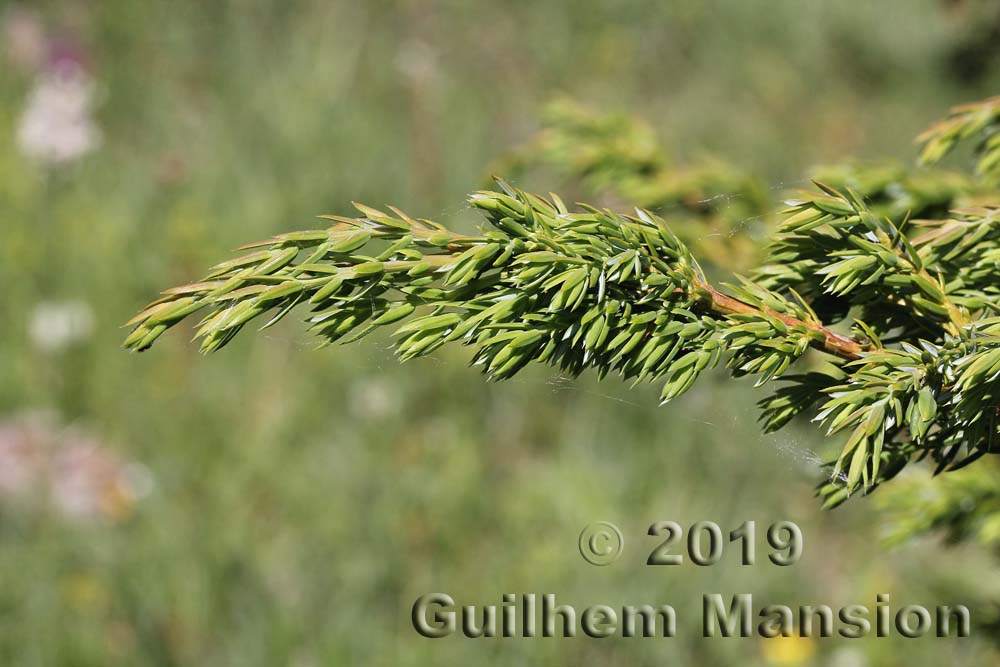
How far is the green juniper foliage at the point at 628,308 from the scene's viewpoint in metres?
0.90

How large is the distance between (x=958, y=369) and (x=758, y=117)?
593 cm

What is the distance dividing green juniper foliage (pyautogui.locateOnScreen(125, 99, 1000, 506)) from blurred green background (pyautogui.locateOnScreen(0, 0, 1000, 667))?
74 centimetres

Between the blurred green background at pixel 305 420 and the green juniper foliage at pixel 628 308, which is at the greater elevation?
the blurred green background at pixel 305 420

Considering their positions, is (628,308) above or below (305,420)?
below

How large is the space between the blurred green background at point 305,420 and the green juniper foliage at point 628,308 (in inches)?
29.0

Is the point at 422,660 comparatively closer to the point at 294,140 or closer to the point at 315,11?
the point at 294,140

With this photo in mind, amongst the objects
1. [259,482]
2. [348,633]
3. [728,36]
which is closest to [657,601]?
[348,633]

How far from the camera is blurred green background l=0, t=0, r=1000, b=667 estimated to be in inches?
121

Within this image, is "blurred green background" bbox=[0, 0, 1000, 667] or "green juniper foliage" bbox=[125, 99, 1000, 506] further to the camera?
"blurred green background" bbox=[0, 0, 1000, 667]

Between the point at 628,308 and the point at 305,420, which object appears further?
the point at 305,420

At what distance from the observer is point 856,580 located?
11.2 ft

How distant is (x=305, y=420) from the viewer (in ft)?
12.8

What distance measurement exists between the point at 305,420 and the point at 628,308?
123 inches

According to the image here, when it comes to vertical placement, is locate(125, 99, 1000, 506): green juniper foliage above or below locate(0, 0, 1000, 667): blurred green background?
below
